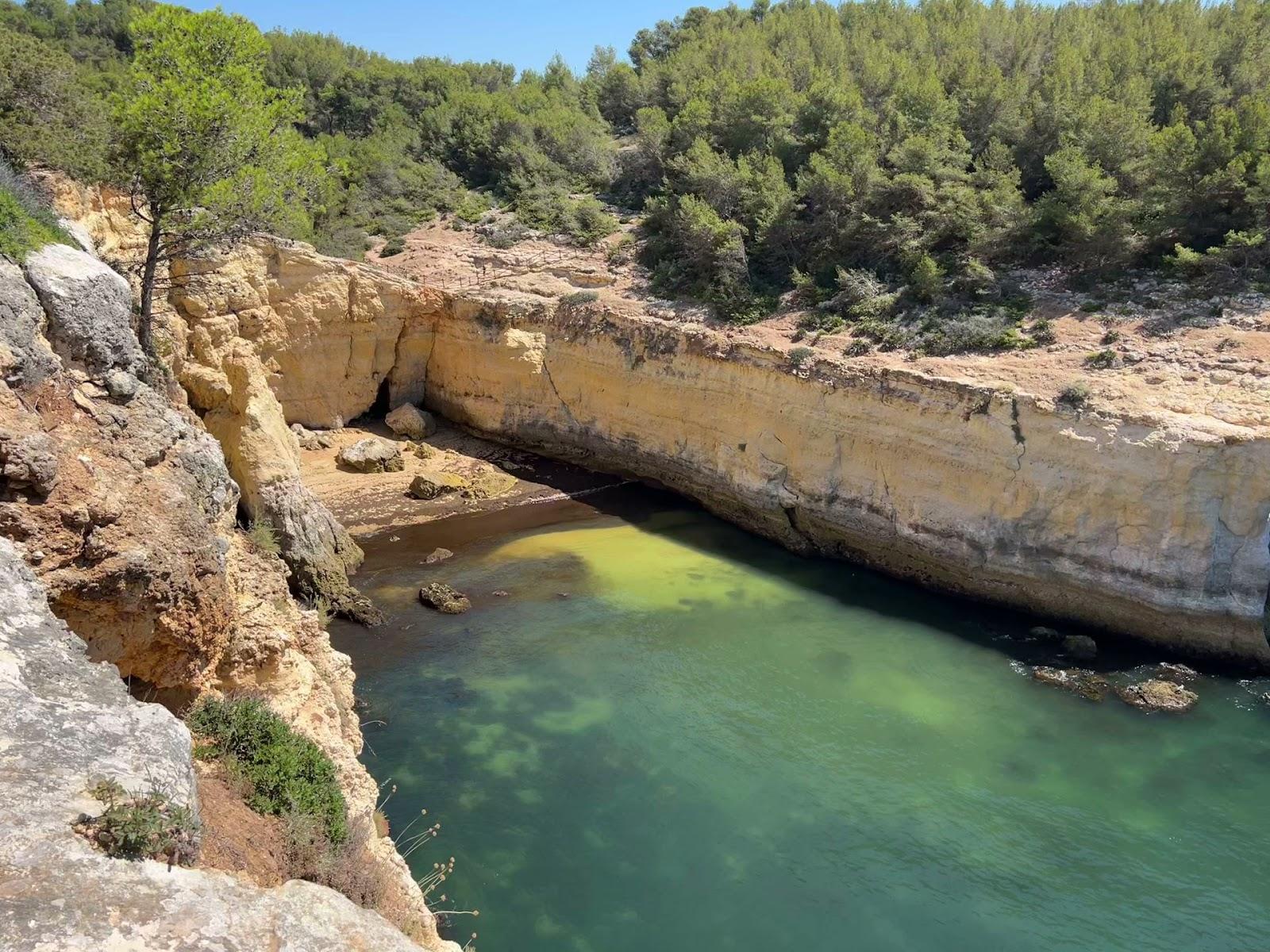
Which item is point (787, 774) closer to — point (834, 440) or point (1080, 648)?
point (1080, 648)

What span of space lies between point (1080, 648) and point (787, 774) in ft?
23.9

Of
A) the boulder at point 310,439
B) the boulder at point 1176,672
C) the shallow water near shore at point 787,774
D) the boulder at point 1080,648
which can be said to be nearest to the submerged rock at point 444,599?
the shallow water near shore at point 787,774

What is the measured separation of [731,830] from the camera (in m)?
12.8

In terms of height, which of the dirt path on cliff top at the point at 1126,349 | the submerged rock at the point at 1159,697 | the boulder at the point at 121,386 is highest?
the dirt path on cliff top at the point at 1126,349

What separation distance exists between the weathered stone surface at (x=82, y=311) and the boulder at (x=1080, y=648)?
16630 mm

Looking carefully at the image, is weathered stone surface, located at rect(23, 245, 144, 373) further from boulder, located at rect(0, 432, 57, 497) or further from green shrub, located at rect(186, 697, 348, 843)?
green shrub, located at rect(186, 697, 348, 843)

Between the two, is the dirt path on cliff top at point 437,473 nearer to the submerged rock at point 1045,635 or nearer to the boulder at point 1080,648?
the submerged rock at point 1045,635

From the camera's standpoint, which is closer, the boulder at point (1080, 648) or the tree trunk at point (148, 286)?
the tree trunk at point (148, 286)

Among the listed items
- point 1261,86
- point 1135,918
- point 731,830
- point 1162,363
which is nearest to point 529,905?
point 731,830

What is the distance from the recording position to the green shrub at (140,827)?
17.0 feet

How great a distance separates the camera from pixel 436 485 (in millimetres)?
23875

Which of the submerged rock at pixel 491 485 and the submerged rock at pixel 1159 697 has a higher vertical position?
the submerged rock at pixel 1159 697

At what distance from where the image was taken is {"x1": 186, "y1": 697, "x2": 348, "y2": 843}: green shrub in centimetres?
857

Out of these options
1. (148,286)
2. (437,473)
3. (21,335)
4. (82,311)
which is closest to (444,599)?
(437,473)
